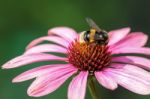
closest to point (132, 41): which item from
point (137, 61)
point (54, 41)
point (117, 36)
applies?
point (117, 36)

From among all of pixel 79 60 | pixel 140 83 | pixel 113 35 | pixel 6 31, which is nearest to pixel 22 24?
pixel 6 31

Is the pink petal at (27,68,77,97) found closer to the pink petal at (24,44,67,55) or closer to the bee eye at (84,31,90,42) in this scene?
the bee eye at (84,31,90,42)

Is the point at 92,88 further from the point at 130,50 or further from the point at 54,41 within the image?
the point at 54,41

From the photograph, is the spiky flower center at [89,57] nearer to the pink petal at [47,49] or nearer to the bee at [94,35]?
the bee at [94,35]

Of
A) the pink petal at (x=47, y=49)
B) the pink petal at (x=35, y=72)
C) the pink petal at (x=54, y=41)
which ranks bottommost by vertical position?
the pink petal at (x=35, y=72)

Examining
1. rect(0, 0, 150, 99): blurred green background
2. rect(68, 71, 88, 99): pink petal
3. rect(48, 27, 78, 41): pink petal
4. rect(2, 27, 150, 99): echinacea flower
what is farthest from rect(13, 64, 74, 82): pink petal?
rect(0, 0, 150, 99): blurred green background

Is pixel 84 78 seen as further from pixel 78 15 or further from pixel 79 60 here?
pixel 78 15

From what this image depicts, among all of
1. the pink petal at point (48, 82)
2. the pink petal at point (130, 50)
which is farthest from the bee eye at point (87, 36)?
the pink petal at point (130, 50)
